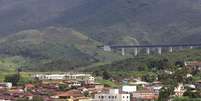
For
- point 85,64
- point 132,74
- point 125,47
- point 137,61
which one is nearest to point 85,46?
point 125,47

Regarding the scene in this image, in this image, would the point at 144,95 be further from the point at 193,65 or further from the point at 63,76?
the point at 193,65

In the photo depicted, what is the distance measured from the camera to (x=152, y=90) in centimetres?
10569

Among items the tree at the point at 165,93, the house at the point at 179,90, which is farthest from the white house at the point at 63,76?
the tree at the point at 165,93

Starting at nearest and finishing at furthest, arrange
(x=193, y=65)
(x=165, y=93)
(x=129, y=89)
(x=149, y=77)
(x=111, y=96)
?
(x=165, y=93) → (x=111, y=96) → (x=129, y=89) → (x=149, y=77) → (x=193, y=65)

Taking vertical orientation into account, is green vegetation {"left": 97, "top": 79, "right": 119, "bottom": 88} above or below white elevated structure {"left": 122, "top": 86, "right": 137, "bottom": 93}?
above

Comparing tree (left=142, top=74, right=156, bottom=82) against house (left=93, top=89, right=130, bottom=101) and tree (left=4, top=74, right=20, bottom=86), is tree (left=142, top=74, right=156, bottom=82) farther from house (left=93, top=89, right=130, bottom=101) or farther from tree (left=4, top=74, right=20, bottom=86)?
house (left=93, top=89, right=130, bottom=101)

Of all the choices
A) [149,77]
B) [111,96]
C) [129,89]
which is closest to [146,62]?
[149,77]

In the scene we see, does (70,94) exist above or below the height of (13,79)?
below

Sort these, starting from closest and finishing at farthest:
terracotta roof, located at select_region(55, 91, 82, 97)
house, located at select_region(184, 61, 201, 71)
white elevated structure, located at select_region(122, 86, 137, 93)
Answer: terracotta roof, located at select_region(55, 91, 82, 97)
white elevated structure, located at select_region(122, 86, 137, 93)
house, located at select_region(184, 61, 201, 71)

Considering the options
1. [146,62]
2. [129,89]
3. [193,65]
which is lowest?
[129,89]

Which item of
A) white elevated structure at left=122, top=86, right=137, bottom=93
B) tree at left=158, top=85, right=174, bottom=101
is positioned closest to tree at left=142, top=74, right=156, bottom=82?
white elevated structure at left=122, top=86, right=137, bottom=93

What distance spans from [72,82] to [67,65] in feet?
140

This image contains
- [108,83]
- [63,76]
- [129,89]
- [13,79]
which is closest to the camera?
[129,89]

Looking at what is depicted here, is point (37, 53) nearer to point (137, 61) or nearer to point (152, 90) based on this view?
point (137, 61)
